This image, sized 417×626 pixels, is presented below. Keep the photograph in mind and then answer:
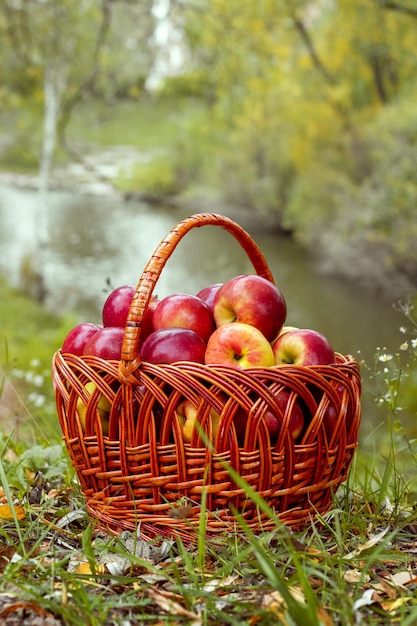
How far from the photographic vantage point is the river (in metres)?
10.6

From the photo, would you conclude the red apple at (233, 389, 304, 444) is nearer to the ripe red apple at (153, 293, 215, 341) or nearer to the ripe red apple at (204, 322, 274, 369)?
the ripe red apple at (204, 322, 274, 369)

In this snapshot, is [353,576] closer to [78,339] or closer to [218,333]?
[218,333]

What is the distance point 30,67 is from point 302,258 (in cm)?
713

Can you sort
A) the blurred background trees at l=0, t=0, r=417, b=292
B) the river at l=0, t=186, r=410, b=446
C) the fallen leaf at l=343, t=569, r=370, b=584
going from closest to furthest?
the fallen leaf at l=343, t=569, r=370, b=584
the river at l=0, t=186, r=410, b=446
the blurred background trees at l=0, t=0, r=417, b=292

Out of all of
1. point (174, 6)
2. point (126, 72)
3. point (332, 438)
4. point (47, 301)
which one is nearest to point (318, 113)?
point (126, 72)

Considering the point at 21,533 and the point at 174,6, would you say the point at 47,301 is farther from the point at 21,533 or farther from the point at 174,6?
the point at 21,533

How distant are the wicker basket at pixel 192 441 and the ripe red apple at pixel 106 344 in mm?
74

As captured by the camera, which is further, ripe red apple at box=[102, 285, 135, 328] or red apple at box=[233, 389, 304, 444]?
ripe red apple at box=[102, 285, 135, 328]

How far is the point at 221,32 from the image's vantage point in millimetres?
10625

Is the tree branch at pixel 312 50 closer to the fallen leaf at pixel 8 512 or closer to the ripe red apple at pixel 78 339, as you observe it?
the ripe red apple at pixel 78 339

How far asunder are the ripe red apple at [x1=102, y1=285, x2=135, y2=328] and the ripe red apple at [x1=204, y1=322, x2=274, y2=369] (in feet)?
1.15

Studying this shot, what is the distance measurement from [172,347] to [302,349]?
1.22ft

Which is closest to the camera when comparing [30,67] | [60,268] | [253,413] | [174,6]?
[253,413]

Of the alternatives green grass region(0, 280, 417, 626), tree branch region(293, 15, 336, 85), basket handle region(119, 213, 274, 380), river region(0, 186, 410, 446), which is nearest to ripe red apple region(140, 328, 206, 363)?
basket handle region(119, 213, 274, 380)
